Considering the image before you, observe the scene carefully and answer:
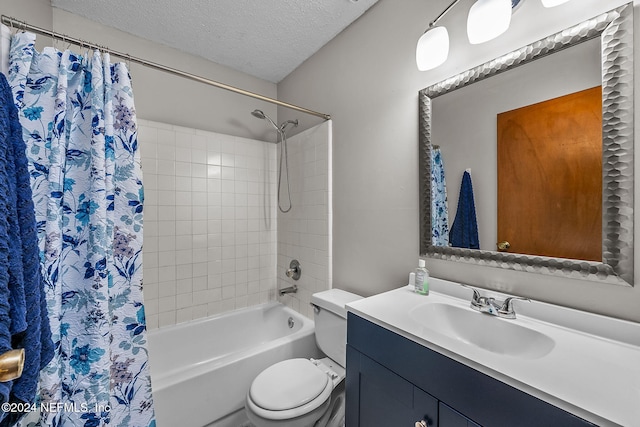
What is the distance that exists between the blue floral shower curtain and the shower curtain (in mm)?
1315

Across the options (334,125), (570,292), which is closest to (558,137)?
(570,292)

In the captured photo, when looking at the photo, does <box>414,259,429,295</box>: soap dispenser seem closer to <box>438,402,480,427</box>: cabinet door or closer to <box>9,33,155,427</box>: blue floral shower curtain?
<box>438,402,480,427</box>: cabinet door

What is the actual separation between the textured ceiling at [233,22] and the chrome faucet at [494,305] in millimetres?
1658

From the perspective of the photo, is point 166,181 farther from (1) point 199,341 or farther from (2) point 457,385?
(2) point 457,385

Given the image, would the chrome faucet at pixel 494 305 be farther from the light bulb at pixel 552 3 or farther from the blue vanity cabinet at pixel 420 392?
the light bulb at pixel 552 3

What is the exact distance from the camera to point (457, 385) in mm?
676

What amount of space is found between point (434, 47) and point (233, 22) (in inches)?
50.2

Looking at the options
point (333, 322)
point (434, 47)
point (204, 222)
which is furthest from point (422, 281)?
point (204, 222)

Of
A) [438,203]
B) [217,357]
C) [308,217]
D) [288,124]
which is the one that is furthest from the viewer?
[288,124]

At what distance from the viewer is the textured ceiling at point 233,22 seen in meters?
1.49

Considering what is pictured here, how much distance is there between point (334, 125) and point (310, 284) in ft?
3.89

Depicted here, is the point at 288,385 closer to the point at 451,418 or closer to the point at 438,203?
the point at 451,418

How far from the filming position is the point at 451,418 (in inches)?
26.9

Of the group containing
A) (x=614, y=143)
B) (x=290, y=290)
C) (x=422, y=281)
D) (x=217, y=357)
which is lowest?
(x=217, y=357)
